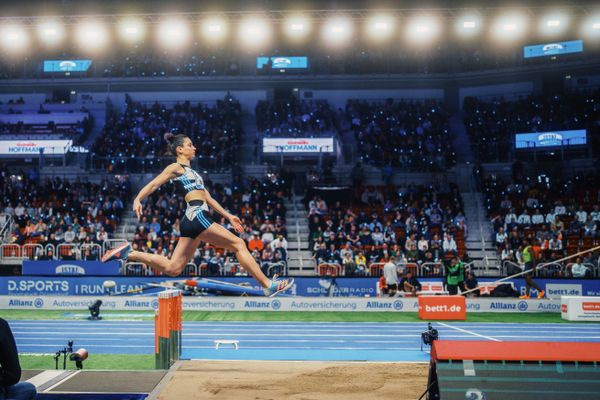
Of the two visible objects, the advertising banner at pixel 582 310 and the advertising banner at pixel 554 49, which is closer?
the advertising banner at pixel 582 310

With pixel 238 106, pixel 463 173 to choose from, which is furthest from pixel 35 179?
pixel 463 173

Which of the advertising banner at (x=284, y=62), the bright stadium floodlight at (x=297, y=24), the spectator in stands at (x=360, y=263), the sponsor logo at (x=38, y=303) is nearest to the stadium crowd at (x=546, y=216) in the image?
the spectator in stands at (x=360, y=263)

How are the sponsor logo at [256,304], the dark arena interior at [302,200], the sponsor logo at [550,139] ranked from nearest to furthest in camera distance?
the dark arena interior at [302,200] < the sponsor logo at [256,304] < the sponsor logo at [550,139]

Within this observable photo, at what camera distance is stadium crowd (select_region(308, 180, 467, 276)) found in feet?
69.6

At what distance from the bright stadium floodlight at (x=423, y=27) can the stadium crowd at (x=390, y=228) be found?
722cm

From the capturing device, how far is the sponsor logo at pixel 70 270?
2072cm

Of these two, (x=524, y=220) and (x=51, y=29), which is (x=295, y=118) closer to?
(x=524, y=220)

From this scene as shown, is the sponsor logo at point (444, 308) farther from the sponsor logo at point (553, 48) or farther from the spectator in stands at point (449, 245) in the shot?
the sponsor logo at point (553, 48)

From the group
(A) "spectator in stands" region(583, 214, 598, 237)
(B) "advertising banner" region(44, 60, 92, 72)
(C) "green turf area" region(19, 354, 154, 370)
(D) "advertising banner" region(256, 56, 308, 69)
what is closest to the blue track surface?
(C) "green turf area" region(19, 354, 154, 370)

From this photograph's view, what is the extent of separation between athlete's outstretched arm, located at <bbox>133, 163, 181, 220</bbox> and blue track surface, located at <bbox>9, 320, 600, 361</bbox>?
494 cm

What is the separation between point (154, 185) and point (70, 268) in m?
16.6

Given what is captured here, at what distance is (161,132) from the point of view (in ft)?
98.0

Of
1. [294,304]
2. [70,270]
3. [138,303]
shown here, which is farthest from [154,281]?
[294,304]

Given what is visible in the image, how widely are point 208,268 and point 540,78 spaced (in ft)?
71.0
